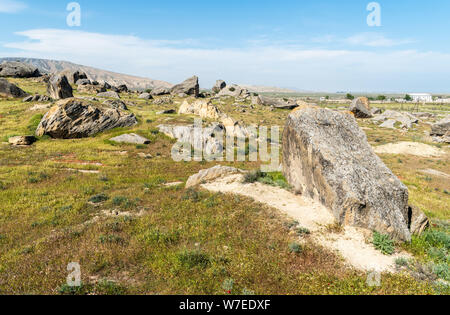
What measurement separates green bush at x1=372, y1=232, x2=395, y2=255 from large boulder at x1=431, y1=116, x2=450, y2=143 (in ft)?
188

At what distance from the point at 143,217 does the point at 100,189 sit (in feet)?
24.7

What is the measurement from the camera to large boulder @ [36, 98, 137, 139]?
3416cm

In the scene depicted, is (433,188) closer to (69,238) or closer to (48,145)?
(69,238)

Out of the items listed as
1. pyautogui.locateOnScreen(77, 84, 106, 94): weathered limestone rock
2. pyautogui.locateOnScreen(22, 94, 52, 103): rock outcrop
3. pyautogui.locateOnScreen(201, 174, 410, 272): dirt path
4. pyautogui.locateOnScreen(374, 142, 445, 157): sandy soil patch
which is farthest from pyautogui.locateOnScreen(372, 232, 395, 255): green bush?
pyautogui.locateOnScreen(77, 84, 106, 94): weathered limestone rock

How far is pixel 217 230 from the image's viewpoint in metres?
12.2

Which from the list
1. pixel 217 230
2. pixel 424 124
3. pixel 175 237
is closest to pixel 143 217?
pixel 175 237

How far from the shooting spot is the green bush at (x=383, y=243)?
10.2 metres

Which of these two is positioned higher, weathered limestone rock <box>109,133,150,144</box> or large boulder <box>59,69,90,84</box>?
large boulder <box>59,69,90,84</box>

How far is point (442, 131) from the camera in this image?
175ft

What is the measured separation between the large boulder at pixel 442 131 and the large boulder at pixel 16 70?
122759 millimetres

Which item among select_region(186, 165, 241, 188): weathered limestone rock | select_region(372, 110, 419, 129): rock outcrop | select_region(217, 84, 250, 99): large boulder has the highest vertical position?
select_region(217, 84, 250, 99): large boulder

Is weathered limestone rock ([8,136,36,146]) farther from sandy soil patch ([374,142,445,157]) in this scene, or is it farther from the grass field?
sandy soil patch ([374,142,445,157])

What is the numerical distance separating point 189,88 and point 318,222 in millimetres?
90660
